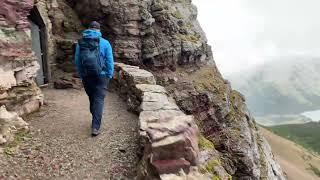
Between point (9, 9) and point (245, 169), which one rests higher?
point (9, 9)

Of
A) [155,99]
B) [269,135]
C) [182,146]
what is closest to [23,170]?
[182,146]

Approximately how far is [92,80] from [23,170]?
3739mm

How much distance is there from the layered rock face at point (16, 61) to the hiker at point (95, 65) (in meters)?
2.39

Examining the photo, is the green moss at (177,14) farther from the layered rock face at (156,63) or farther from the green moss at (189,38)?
the green moss at (189,38)

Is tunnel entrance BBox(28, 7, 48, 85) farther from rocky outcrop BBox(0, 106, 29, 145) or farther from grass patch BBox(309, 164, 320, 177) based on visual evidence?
grass patch BBox(309, 164, 320, 177)

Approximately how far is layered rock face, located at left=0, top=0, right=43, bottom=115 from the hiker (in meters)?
2.39

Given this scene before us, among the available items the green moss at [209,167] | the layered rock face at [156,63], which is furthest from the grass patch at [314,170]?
the green moss at [209,167]

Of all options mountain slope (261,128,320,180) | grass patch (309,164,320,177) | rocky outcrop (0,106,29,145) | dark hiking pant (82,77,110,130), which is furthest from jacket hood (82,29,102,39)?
grass patch (309,164,320,177)

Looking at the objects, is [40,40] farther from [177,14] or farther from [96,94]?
[177,14]

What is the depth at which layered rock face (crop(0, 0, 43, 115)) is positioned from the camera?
44.1 feet

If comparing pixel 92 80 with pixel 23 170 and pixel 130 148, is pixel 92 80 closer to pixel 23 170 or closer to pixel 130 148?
pixel 130 148

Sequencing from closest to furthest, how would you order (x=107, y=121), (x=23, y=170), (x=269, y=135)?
(x=23, y=170)
(x=107, y=121)
(x=269, y=135)

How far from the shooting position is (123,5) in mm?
30734

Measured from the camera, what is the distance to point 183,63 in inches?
1452
